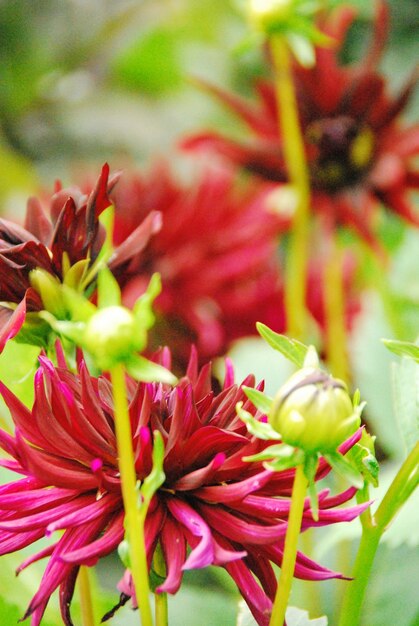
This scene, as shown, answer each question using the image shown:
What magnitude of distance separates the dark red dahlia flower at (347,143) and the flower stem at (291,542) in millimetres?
341

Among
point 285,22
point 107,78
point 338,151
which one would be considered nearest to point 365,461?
point 285,22

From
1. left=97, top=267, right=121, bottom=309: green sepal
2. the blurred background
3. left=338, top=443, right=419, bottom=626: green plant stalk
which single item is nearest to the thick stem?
left=338, top=443, right=419, bottom=626: green plant stalk

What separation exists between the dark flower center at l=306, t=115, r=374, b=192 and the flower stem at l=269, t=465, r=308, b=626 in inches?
14.9

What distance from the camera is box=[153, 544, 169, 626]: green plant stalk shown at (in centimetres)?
25

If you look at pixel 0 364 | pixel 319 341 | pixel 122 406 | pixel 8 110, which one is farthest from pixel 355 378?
pixel 8 110

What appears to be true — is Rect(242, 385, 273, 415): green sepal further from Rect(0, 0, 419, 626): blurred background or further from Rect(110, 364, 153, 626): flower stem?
Rect(0, 0, 419, 626): blurred background

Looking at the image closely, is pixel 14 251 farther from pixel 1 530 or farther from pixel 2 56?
pixel 2 56

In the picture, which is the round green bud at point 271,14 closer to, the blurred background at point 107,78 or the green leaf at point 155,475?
the green leaf at point 155,475

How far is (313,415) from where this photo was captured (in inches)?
8.0

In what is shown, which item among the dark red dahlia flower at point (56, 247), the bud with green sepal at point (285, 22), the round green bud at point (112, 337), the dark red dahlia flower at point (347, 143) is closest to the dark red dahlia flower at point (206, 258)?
the dark red dahlia flower at point (347, 143)

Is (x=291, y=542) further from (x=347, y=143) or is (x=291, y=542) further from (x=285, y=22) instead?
(x=347, y=143)

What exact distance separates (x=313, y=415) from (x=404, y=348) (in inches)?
2.4

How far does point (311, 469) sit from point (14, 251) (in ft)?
0.36

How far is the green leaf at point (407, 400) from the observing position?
304 mm
